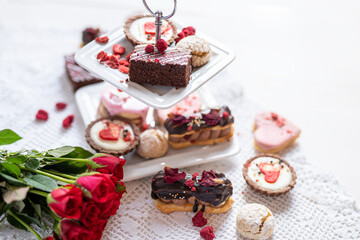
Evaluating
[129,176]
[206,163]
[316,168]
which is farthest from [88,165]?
[316,168]

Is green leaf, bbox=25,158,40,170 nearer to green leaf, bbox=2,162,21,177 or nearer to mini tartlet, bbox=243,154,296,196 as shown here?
green leaf, bbox=2,162,21,177

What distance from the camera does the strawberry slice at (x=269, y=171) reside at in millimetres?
2275

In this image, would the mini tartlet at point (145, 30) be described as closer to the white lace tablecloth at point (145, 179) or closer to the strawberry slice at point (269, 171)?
the white lace tablecloth at point (145, 179)

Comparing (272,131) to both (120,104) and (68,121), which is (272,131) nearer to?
(120,104)

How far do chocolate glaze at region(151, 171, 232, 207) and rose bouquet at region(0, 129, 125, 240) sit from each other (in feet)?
0.76

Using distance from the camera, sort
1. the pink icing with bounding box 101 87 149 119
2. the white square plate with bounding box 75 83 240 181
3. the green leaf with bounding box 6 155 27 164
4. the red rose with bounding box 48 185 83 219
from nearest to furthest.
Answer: the red rose with bounding box 48 185 83 219
the green leaf with bounding box 6 155 27 164
the white square plate with bounding box 75 83 240 181
the pink icing with bounding box 101 87 149 119

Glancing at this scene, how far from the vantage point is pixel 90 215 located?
177cm

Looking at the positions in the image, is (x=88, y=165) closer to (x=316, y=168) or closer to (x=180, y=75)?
(x=180, y=75)

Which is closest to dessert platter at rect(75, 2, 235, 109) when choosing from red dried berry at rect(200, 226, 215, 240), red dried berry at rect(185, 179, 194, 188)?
red dried berry at rect(185, 179, 194, 188)

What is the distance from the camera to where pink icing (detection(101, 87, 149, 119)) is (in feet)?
8.13

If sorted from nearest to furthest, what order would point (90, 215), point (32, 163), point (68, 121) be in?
point (90, 215) < point (32, 163) < point (68, 121)

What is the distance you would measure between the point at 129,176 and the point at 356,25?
2354 millimetres

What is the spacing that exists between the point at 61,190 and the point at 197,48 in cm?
Result: 90

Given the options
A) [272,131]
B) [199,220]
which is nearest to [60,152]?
[199,220]
